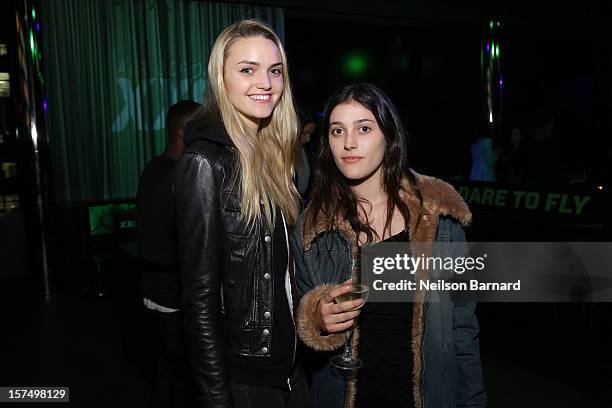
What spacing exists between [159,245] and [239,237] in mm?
849

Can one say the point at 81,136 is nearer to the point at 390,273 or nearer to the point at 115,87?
the point at 115,87

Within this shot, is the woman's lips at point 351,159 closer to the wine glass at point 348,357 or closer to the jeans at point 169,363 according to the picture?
the wine glass at point 348,357

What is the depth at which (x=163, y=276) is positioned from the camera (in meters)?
2.21

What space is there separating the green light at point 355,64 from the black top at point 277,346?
7.64 m

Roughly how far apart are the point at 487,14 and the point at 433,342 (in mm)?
8354

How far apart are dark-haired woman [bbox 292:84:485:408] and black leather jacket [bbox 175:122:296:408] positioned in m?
0.22

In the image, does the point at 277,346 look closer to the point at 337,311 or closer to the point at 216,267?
the point at 337,311

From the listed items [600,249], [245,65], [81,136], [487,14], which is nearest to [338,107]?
[245,65]

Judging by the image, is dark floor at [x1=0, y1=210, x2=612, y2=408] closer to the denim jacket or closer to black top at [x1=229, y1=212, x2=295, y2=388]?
the denim jacket

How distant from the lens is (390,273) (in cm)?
170

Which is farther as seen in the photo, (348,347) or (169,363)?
(169,363)

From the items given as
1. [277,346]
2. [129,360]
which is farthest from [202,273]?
[129,360]

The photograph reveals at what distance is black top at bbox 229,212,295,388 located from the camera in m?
1.48

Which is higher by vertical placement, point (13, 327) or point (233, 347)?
point (233, 347)
